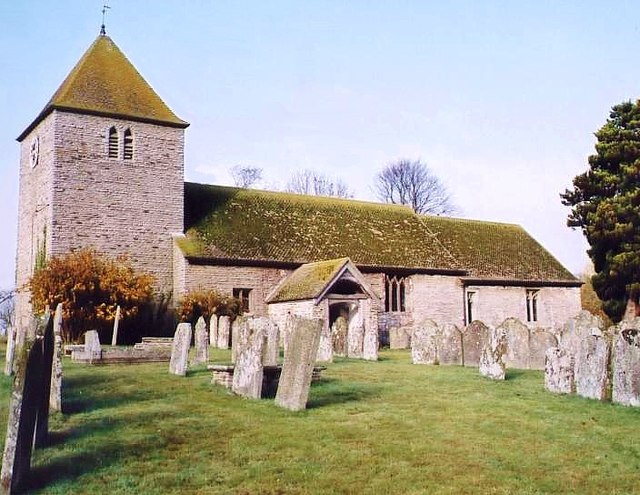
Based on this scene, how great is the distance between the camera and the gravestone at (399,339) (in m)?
27.8

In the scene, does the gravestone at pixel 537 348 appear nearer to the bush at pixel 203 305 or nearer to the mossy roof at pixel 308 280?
the mossy roof at pixel 308 280

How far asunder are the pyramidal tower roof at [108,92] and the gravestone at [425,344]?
1632 cm

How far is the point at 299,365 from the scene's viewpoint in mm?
10570

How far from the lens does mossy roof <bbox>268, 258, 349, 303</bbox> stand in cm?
2595

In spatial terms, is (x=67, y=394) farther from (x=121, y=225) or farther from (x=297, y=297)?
(x=121, y=225)

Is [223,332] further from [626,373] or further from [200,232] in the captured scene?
[626,373]

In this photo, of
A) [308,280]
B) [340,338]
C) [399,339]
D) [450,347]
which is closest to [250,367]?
[450,347]

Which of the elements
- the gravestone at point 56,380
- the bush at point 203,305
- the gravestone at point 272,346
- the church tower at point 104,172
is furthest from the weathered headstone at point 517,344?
the church tower at point 104,172

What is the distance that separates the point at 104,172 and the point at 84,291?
5.83 meters

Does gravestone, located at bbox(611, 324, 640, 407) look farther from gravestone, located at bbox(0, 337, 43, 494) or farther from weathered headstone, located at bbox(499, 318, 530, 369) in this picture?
gravestone, located at bbox(0, 337, 43, 494)

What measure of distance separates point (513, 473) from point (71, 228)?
2351 cm

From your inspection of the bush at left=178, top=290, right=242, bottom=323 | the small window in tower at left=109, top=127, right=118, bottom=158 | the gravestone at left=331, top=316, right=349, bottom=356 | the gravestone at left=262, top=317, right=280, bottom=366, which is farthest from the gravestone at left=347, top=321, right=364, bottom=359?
the small window in tower at left=109, top=127, right=118, bottom=158

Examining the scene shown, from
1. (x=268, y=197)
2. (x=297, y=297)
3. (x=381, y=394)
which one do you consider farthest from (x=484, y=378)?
(x=268, y=197)

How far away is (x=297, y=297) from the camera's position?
26.7 meters
